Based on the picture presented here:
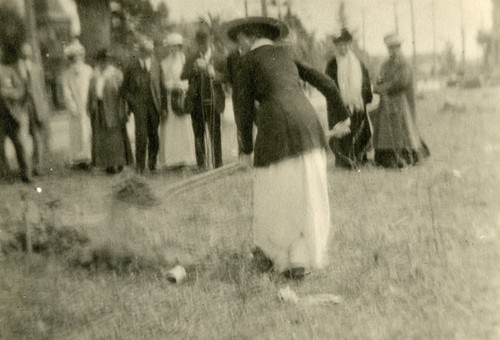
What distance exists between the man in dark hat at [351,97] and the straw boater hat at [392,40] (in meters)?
0.14

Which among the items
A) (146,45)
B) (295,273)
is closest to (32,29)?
(146,45)

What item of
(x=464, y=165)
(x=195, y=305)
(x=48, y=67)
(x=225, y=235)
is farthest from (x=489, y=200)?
(x=48, y=67)

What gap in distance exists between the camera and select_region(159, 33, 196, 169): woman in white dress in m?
2.85

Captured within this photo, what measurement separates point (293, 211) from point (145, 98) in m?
0.80

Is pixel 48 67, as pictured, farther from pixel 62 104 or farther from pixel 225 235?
pixel 225 235

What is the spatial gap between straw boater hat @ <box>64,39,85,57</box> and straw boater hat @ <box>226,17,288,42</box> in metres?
0.63

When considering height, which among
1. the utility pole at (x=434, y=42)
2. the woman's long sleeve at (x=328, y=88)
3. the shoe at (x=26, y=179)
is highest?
the utility pole at (x=434, y=42)

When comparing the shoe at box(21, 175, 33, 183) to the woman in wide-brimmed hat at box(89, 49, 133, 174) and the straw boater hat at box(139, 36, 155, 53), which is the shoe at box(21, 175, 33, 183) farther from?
the straw boater hat at box(139, 36, 155, 53)

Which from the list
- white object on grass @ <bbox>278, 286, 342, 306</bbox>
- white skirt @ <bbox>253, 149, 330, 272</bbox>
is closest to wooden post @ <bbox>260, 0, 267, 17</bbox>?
white skirt @ <bbox>253, 149, 330, 272</bbox>

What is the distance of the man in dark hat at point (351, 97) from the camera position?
9.26 feet

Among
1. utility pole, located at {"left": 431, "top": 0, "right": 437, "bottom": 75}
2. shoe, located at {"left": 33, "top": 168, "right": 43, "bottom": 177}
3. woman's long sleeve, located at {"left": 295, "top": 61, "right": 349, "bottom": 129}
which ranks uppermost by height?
utility pole, located at {"left": 431, "top": 0, "right": 437, "bottom": 75}

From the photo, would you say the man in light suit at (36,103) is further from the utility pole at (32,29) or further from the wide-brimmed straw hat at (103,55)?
the wide-brimmed straw hat at (103,55)

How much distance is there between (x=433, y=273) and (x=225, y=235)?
89cm

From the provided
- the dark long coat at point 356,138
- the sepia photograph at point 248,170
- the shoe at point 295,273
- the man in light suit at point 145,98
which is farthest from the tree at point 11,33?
the shoe at point 295,273
